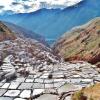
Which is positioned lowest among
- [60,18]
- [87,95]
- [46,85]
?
[87,95]

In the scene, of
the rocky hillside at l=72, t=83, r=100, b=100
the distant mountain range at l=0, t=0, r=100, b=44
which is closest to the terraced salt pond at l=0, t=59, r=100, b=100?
the rocky hillside at l=72, t=83, r=100, b=100

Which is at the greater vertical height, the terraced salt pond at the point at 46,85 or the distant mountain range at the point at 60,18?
the distant mountain range at the point at 60,18

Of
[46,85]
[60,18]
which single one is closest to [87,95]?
[46,85]

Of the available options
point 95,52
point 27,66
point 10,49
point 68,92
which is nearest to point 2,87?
point 68,92

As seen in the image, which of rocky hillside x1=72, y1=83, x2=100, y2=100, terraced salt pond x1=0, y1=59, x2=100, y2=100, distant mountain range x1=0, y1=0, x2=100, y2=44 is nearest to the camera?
rocky hillside x1=72, y1=83, x2=100, y2=100

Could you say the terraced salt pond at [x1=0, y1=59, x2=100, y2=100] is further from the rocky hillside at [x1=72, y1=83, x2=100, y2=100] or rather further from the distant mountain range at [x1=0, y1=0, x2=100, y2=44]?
the distant mountain range at [x1=0, y1=0, x2=100, y2=44]

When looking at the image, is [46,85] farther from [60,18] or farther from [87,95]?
[60,18]

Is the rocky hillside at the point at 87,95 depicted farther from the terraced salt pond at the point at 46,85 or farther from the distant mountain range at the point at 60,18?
the distant mountain range at the point at 60,18

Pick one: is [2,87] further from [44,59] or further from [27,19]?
[27,19]

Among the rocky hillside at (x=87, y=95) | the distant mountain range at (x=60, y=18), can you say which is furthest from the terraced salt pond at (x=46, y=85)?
the distant mountain range at (x=60, y=18)
